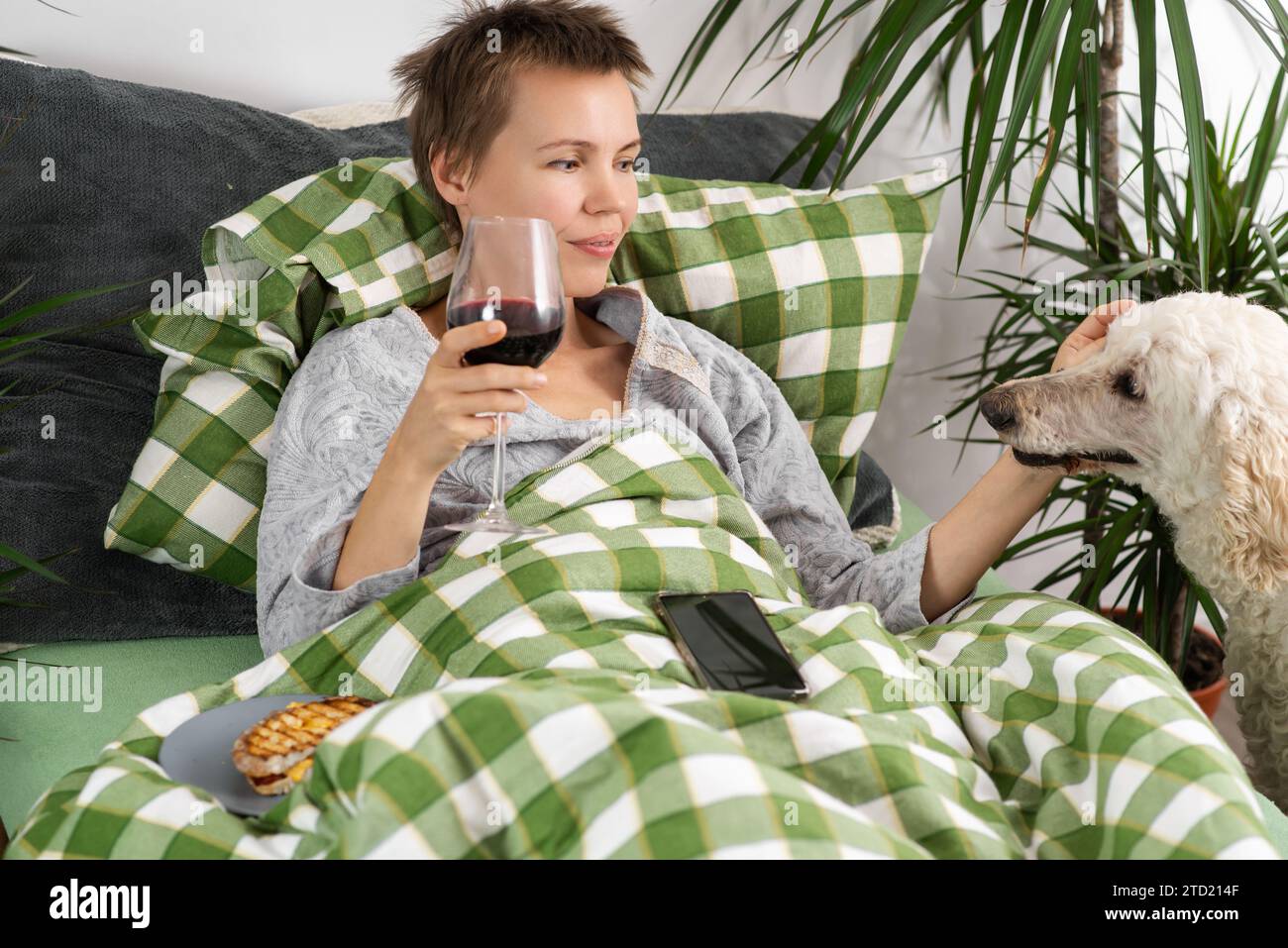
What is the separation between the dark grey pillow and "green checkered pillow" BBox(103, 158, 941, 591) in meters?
0.06

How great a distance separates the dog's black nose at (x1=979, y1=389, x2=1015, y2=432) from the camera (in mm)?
1395

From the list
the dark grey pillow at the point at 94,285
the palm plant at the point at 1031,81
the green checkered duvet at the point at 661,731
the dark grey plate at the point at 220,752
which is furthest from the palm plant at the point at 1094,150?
the dark grey plate at the point at 220,752

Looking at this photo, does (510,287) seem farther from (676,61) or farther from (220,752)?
(676,61)

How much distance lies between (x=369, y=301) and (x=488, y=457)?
272mm

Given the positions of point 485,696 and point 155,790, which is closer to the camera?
point 485,696

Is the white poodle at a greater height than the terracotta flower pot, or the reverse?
the white poodle

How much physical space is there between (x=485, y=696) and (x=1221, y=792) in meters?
0.57

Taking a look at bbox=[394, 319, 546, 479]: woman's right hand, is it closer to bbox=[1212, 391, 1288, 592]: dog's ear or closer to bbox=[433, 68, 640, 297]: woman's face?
bbox=[433, 68, 640, 297]: woman's face

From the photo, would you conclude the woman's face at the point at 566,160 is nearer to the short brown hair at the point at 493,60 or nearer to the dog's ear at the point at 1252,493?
Answer: the short brown hair at the point at 493,60

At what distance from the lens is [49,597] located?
1453 millimetres

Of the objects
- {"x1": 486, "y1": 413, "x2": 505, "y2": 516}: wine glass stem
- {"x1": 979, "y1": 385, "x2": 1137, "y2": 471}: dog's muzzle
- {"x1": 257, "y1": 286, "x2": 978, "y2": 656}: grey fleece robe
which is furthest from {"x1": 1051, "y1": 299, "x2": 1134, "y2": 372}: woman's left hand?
{"x1": 486, "y1": 413, "x2": 505, "y2": 516}: wine glass stem

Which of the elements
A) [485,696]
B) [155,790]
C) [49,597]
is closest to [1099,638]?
[485,696]
